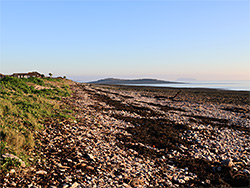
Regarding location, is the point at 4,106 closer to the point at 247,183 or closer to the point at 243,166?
the point at 247,183

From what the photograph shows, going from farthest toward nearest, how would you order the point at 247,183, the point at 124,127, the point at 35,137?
the point at 124,127 → the point at 35,137 → the point at 247,183

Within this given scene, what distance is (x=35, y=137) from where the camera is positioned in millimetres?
8977

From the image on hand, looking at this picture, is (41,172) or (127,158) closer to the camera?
(41,172)

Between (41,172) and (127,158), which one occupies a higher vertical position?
(41,172)

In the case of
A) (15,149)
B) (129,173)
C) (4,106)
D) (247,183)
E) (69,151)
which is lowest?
(247,183)

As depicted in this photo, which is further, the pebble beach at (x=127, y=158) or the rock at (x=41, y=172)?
the pebble beach at (x=127, y=158)

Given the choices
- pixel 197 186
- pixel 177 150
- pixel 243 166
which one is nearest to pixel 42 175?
pixel 197 186

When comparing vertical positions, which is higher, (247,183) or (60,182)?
(60,182)

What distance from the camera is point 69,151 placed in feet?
27.9

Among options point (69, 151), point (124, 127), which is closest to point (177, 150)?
point (124, 127)

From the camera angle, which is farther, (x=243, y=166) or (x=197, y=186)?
(x=243, y=166)

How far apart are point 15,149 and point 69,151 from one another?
2230mm

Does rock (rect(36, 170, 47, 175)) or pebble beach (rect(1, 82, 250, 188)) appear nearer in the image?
rock (rect(36, 170, 47, 175))

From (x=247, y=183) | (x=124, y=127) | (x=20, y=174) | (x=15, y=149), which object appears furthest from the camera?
(x=124, y=127)
